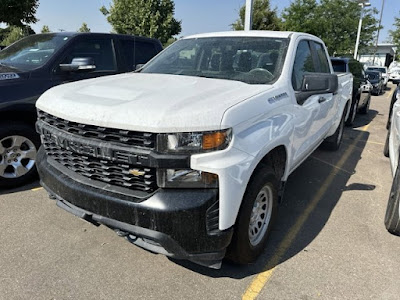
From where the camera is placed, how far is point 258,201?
277 centimetres

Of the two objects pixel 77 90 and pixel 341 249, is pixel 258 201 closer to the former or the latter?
pixel 341 249

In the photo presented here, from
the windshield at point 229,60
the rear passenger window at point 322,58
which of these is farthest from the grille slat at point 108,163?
the rear passenger window at point 322,58

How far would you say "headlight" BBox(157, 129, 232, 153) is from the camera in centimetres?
212

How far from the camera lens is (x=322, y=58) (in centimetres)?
457

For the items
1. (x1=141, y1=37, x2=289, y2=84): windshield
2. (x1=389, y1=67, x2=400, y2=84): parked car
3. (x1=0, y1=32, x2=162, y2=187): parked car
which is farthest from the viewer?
(x1=389, y1=67, x2=400, y2=84): parked car

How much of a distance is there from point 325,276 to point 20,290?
2351mm

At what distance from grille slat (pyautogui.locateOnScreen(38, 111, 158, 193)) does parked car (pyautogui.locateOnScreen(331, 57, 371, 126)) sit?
777cm

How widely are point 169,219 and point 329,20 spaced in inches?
1041

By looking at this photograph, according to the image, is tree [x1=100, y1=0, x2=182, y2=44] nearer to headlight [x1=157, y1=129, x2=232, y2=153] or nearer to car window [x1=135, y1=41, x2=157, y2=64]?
car window [x1=135, y1=41, x2=157, y2=64]

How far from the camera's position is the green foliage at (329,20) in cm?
2389

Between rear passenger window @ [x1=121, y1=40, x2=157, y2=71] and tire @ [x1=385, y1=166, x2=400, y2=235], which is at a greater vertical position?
rear passenger window @ [x1=121, y1=40, x2=157, y2=71]

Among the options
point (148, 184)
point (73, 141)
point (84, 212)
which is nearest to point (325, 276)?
point (148, 184)

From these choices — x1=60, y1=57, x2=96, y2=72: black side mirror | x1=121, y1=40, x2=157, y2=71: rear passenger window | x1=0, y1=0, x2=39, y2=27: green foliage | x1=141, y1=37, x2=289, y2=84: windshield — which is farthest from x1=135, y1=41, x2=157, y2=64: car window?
x1=0, y1=0, x2=39, y2=27: green foliage

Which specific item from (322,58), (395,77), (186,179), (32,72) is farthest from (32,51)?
(395,77)
